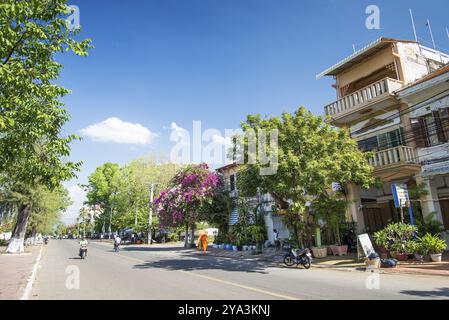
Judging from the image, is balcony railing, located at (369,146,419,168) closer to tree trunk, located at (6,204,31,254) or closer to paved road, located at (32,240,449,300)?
paved road, located at (32,240,449,300)

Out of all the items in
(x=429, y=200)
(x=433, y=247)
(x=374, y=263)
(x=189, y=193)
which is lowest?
(x=374, y=263)

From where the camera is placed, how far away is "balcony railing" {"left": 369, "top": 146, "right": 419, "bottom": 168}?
52.1 ft

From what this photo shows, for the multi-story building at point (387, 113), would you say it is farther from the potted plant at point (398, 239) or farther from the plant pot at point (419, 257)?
the plant pot at point (419, 257)

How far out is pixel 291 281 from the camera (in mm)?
11000

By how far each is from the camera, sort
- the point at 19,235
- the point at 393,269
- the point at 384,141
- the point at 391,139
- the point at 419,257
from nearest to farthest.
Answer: the point at 393,269, the point at 419,257, the point at 391,139, the point at 384,141, the point at 19,235

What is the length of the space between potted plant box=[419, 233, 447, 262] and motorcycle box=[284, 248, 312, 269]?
478 cm

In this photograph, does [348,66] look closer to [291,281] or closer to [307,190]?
[307,190]

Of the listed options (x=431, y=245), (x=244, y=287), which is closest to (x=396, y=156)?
(x=431, y=245)

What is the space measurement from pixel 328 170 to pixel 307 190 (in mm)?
1486

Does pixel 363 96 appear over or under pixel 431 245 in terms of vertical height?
over

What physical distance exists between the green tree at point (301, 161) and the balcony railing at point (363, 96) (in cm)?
293

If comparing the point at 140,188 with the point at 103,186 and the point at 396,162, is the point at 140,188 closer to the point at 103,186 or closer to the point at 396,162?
the point at 103,186

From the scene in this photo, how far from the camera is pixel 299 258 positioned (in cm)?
1518

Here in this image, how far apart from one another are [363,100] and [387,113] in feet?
4.84
